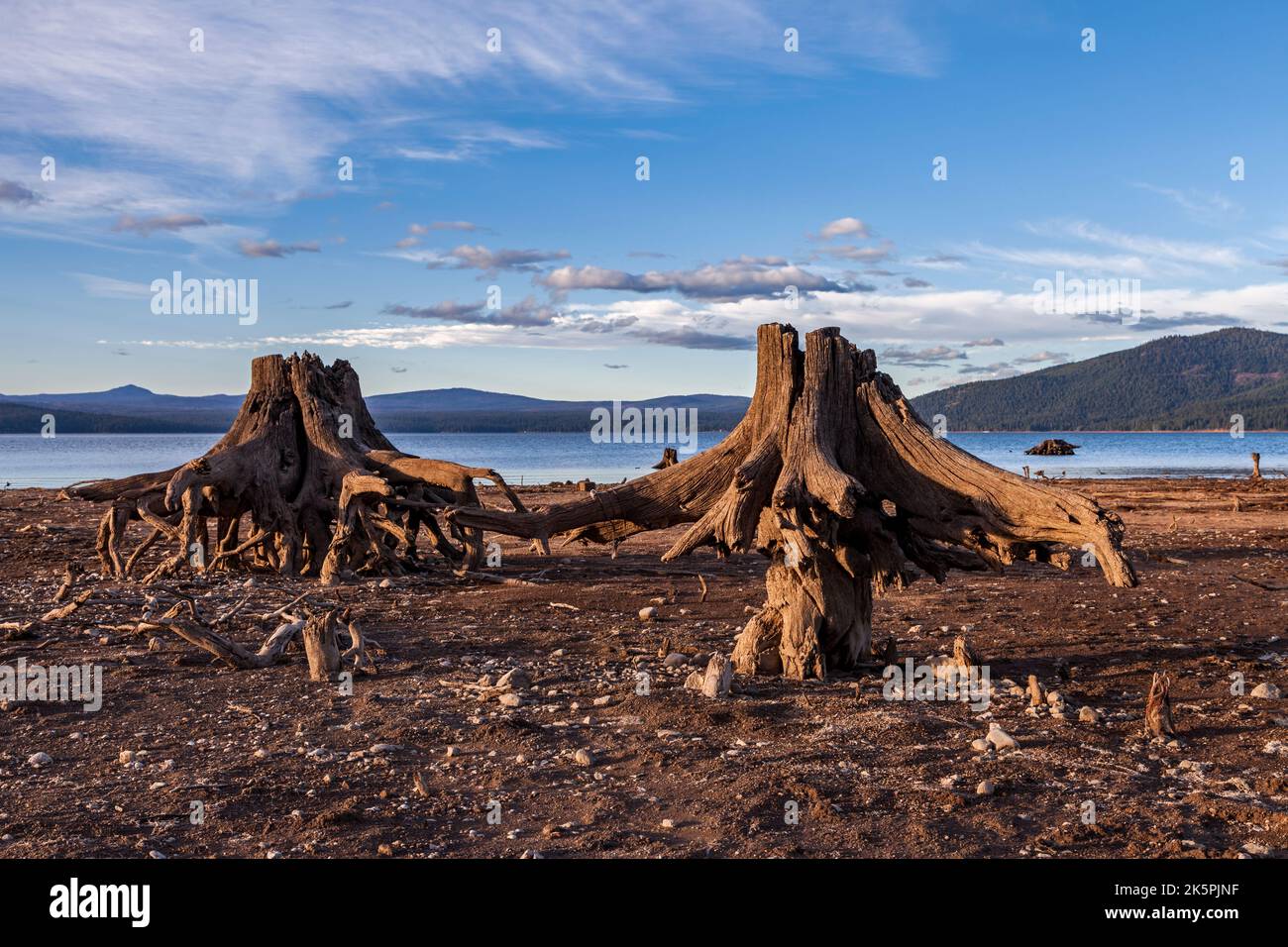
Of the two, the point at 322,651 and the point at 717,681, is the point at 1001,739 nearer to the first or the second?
the point at 717,681

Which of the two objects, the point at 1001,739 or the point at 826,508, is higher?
the point at 826,508

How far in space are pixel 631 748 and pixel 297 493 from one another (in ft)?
35.4

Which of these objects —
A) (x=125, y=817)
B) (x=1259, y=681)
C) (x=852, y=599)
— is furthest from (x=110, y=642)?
(x=1259, y=681)

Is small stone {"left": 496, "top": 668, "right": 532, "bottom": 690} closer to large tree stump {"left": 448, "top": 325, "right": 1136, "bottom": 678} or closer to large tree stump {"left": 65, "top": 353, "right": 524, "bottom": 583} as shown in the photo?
large tree stump {"left": 448, "top": 325, "right": 1136, "bottom": 678}

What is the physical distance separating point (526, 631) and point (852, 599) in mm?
3964

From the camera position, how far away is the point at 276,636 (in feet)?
33.0

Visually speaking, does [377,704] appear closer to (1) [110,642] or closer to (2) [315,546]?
(1) [110,642]

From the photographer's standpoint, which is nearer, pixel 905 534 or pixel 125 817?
pixel 125 817

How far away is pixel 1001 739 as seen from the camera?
7.39 m

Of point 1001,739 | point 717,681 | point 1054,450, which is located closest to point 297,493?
point 717,681

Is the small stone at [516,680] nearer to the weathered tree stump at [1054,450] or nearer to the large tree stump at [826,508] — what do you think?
the large tree stump at [826,508]

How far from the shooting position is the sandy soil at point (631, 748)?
5824 millimetres

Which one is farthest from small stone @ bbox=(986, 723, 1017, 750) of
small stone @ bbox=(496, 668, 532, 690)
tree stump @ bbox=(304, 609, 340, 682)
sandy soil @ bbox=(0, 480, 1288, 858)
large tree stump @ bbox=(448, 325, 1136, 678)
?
tree stump @ bbox=(304, 609, 340, 682)

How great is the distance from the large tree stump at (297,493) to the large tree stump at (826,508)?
5.70 meters
